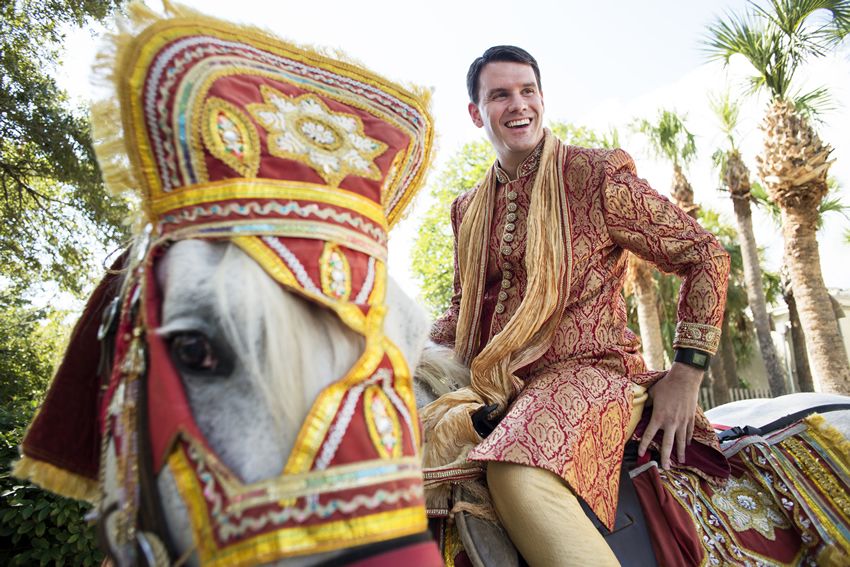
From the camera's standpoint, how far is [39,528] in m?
2.93

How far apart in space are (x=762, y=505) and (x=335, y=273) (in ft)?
6.97

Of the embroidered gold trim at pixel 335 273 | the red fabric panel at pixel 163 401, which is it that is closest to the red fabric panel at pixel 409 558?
the red fabric panel at pixel 163 401

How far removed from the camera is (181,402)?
875 mm

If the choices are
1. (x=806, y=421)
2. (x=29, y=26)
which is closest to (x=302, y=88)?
(x=806, y=421)

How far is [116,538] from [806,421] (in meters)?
2.67

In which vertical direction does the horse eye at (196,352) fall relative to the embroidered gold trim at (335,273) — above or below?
below

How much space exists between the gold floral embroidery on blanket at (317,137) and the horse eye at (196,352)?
40 centimetres

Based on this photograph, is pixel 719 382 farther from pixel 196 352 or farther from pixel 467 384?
pixel 196 352

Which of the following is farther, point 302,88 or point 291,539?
point 302,88

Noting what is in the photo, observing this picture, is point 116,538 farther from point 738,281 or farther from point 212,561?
point 738,281

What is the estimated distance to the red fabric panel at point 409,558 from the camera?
801mm

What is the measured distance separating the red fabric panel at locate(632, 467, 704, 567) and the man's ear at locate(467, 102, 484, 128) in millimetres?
1882

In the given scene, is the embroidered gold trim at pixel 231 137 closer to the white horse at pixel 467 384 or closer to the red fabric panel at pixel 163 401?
the red fabric panel at pixel 163 401

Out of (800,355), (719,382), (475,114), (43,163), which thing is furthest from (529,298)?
(719,382)
